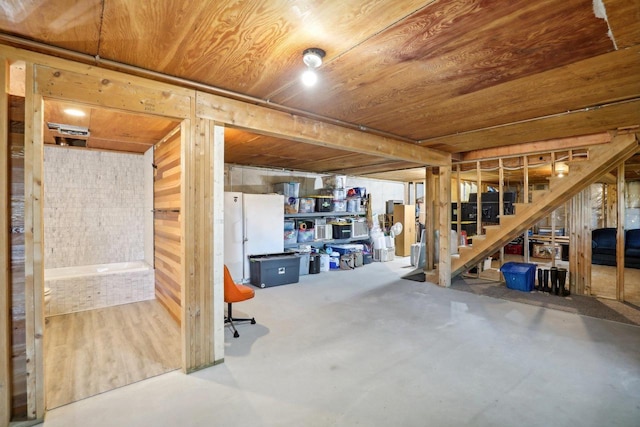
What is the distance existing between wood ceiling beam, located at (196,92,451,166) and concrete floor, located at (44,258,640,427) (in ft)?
6.99

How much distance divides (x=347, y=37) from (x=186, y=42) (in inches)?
38.2

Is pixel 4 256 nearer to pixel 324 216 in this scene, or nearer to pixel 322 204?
pixel 322 204

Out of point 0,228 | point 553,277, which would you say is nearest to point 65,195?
point 0,228

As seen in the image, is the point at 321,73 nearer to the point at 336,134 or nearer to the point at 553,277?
the point at 336,134

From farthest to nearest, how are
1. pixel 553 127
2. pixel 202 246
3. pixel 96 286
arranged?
pixel 96 286 < pixel 553 127 < pixel 202 246

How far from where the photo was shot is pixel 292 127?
3111 millimetres

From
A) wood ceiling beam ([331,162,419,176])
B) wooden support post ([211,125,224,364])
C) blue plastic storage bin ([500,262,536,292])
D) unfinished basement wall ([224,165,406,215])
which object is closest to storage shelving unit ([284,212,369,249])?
unfinished basement wall ([224,165,406,215])

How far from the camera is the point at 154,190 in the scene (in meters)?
4.39

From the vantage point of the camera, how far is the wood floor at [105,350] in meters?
2.33

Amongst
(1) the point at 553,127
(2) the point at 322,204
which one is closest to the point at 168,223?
(2) the point at 322,204

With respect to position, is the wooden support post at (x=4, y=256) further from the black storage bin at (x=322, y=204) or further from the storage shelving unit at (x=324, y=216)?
the black storage bin at (x=322, y=204)

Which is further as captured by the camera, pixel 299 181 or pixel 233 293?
pixel 299 181

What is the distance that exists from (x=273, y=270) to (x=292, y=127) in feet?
10.0

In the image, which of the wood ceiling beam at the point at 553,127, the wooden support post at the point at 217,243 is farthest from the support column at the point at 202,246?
the wood ceiling beam at the point at 553,127
